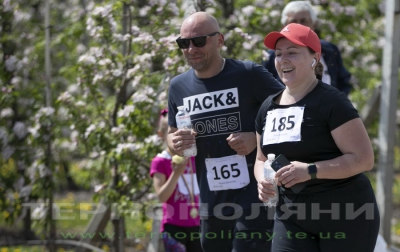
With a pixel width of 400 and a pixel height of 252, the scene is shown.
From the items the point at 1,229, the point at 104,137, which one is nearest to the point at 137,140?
the point at 104,137

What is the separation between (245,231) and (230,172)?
15.8 inches

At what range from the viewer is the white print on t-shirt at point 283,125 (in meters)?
3.51

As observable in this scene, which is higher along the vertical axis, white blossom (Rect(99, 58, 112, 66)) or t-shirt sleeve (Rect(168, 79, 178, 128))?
white blossom (Rect(99, 58, 112, 66))

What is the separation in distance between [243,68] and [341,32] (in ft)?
15.0

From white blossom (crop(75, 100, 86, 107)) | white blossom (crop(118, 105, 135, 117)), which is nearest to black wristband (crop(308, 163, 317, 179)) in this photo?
white blossom (crop(118, 105, 135, 117))

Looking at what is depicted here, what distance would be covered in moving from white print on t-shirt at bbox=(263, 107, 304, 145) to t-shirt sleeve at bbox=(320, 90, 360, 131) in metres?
0.14

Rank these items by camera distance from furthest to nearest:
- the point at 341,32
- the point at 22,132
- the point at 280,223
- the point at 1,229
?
the point at 1,229, the point at 341,32, the point at 22,132, the point at 280,223

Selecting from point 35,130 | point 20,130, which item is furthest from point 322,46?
point 20,130

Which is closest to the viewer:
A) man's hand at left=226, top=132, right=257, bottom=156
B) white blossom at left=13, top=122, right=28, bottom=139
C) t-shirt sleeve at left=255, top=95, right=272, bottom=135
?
t-shirt sleeve at left=255, top=95, right=272, bottom=135

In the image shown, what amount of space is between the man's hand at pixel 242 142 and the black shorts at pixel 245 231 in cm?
39

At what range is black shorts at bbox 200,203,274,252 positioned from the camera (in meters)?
4.30

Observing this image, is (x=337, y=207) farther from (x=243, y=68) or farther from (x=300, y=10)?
(x=300, y=10)

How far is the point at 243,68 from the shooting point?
14.4ft

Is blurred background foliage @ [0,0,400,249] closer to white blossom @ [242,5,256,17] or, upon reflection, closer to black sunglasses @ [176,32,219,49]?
white blossom @ [242,5,256,17]
